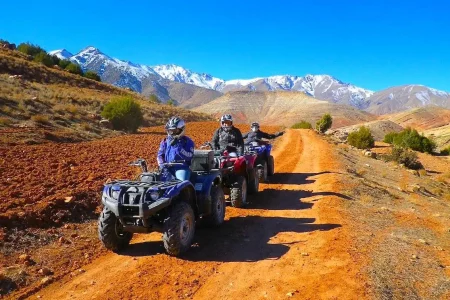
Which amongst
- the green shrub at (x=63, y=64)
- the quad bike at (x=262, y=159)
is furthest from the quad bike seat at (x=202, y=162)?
the green shrub at (x=63, y=64)

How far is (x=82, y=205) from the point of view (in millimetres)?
9227

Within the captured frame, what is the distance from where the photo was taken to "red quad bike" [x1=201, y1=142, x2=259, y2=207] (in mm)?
9904

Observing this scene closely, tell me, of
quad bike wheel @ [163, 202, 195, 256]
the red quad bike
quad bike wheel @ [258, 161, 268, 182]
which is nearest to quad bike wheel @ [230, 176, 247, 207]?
the red quad bike

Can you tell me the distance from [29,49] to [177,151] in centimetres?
6046

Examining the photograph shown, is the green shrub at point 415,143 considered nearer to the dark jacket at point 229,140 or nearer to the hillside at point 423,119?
the dark jacket at point 229,140

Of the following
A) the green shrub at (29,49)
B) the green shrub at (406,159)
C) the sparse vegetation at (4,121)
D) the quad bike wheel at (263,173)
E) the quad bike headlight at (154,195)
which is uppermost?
the green shrub at (29,49)

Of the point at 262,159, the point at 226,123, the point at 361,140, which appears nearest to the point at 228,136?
the point at 226,123

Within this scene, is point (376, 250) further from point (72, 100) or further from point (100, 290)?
point (72, 100)

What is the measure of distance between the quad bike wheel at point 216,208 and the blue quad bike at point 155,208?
20cm

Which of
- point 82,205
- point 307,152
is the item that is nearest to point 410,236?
point 82,205

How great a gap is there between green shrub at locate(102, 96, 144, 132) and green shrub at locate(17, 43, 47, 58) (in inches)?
1377

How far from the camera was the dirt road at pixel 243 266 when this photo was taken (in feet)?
18.3

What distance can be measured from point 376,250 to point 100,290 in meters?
4.77

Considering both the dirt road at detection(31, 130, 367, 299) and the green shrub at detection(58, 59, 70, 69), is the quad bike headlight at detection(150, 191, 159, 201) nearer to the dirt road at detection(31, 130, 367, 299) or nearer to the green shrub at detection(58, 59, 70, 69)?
the dirt road at detection(31, 130, 367, 299)
